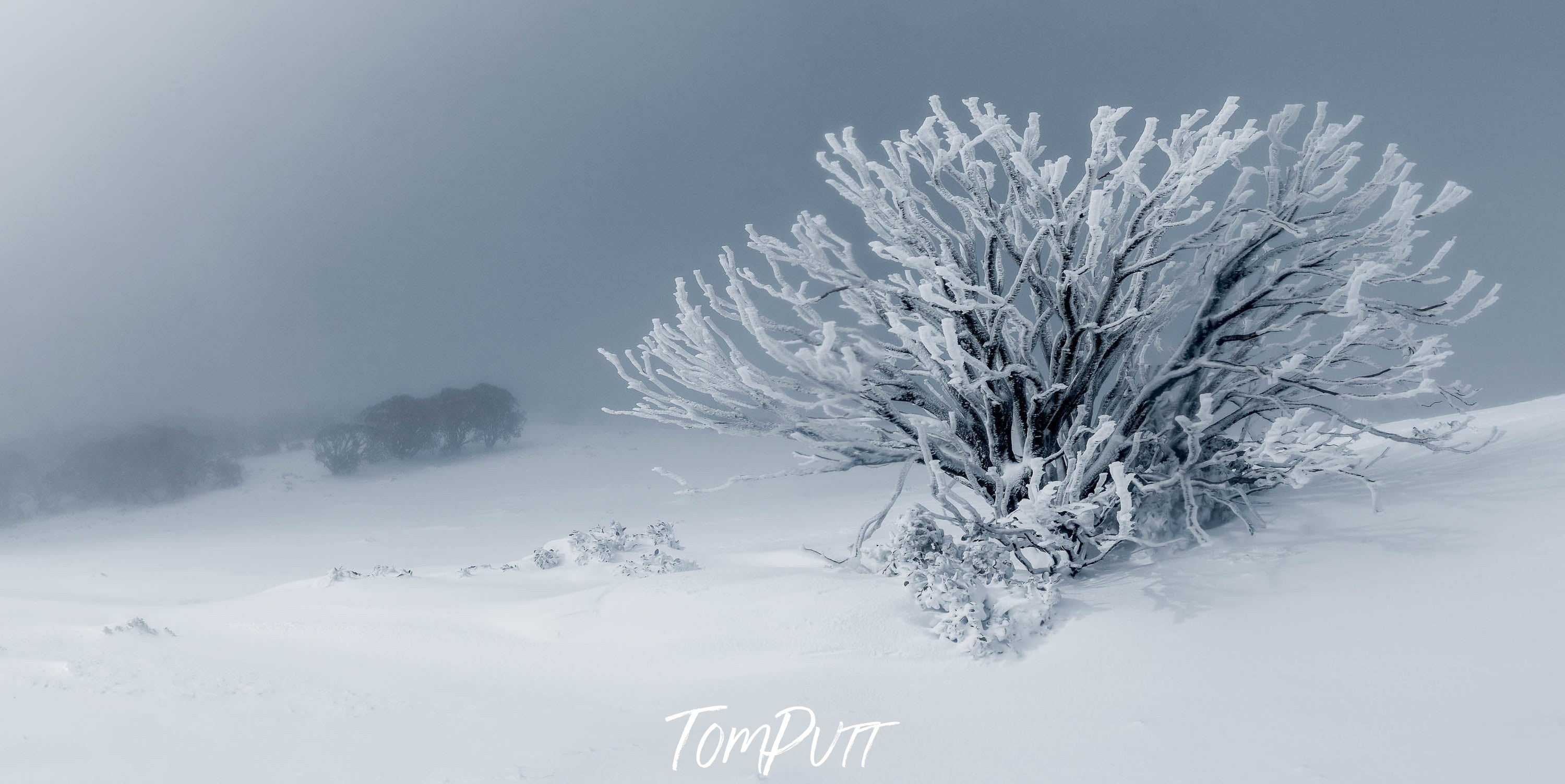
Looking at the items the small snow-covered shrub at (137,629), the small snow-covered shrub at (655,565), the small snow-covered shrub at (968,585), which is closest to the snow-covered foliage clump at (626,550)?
the small snow-covered shrub at (655,565)

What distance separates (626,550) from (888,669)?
2511 mm

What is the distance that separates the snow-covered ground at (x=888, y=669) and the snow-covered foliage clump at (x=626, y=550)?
304 mm

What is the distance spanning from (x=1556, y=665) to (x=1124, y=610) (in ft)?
2.68

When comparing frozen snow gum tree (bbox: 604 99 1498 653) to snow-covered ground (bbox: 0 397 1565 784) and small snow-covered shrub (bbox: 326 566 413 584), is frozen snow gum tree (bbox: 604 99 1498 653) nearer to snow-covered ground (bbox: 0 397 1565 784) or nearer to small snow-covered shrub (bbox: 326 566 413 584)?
snow-covered ground (bbox: 0 397 1565 784)

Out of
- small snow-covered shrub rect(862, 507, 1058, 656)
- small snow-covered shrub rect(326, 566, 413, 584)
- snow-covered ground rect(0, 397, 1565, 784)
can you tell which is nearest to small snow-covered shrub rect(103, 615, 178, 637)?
snow-covered ground rect(0, 397, 1565, 784)

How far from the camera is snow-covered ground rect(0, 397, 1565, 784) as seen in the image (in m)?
1.27

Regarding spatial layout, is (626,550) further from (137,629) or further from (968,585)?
(968,585)

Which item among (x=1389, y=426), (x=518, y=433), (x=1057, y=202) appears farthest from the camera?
(x=518, y=433)

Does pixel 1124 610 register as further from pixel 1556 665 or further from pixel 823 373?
pixel 823 373

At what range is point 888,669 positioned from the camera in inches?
72.5

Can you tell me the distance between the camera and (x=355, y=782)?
4.15ft

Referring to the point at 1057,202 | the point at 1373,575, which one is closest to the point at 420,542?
the point at 1057,202

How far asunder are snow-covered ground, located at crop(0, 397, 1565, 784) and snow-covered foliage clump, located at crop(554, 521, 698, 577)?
12.0 inches

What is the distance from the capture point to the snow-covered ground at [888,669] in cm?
127
